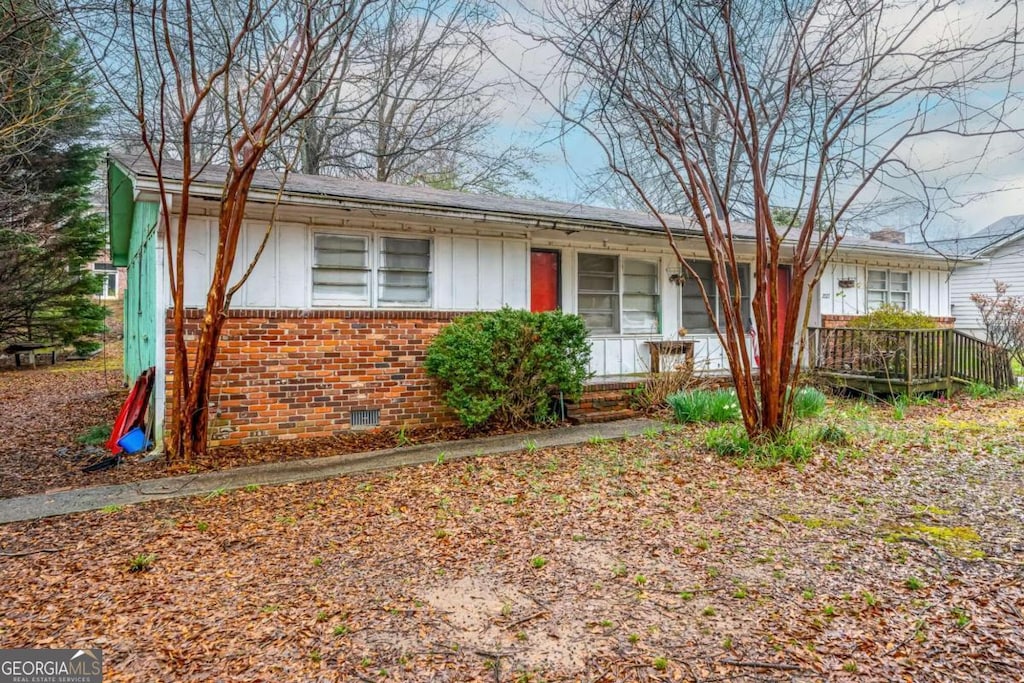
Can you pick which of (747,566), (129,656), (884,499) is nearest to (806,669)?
(747,566)

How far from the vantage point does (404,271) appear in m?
7.50

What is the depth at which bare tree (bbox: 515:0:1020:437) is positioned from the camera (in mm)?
5270

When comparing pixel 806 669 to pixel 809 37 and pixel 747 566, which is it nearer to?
pixel 747 566

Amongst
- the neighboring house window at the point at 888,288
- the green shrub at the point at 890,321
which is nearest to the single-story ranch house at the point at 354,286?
the green shrub at the point at 890,321

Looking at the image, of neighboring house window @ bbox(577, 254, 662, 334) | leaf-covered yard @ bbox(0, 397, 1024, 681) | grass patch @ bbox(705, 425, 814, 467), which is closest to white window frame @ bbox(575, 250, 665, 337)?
neighboring house window @ bbox(577, 254, 662, 334)

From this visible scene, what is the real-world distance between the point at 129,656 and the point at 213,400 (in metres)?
4.28

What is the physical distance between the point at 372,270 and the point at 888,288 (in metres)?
11.5

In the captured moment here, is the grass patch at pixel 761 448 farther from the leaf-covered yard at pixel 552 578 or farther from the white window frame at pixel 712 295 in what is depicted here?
the white window frame at pixel 712 295

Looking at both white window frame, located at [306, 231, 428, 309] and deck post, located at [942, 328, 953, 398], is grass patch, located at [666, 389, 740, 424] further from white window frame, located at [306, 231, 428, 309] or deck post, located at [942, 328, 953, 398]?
deck post, located at [942, 328, 953, 398]

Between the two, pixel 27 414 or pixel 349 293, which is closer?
pixel 349 293

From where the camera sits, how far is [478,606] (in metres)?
3.01

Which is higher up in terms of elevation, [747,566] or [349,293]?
[349,293]

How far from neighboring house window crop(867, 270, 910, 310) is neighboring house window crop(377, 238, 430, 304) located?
9953mm

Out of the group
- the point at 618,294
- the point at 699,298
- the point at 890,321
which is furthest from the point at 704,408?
the point at 890,321
